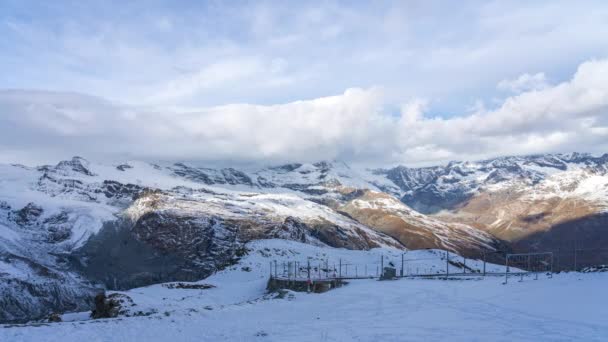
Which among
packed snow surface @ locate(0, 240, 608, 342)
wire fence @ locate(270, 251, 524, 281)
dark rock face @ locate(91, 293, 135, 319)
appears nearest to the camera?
packed snow surface @ locate(0, 240, 608, 342)

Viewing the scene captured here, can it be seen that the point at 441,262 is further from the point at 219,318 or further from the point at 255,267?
the point at 219,318

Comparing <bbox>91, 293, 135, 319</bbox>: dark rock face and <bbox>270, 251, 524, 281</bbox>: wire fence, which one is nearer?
<bbox>91, 293, 135, 319</bbox>: dark rock face

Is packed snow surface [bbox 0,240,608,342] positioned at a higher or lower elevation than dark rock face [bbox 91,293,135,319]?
higher

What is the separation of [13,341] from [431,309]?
29538 millimetres

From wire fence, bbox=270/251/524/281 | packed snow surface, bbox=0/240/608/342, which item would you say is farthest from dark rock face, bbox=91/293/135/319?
wire fence, bbox=270/251/524/281

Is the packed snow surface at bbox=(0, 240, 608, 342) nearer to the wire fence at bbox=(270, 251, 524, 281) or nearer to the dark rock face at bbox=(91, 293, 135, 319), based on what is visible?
the dark rock face at bbox=(91, 293, 135, 319)

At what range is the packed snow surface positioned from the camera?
31.8 metres

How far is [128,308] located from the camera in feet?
165

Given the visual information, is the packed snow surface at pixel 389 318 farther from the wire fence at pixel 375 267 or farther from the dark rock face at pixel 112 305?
the wire fence at pixel 375 267

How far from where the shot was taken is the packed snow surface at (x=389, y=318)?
3178 cm

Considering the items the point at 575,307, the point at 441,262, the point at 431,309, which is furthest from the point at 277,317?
the point at 441,262

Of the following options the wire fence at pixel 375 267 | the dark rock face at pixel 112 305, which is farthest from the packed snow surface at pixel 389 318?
the wire fence at pixel 375 267

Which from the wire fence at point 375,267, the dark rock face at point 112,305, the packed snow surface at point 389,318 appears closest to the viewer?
the packed snow surface at point 389,318

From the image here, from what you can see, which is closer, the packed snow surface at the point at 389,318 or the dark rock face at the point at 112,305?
the packed snow surface at the point at 389,318
